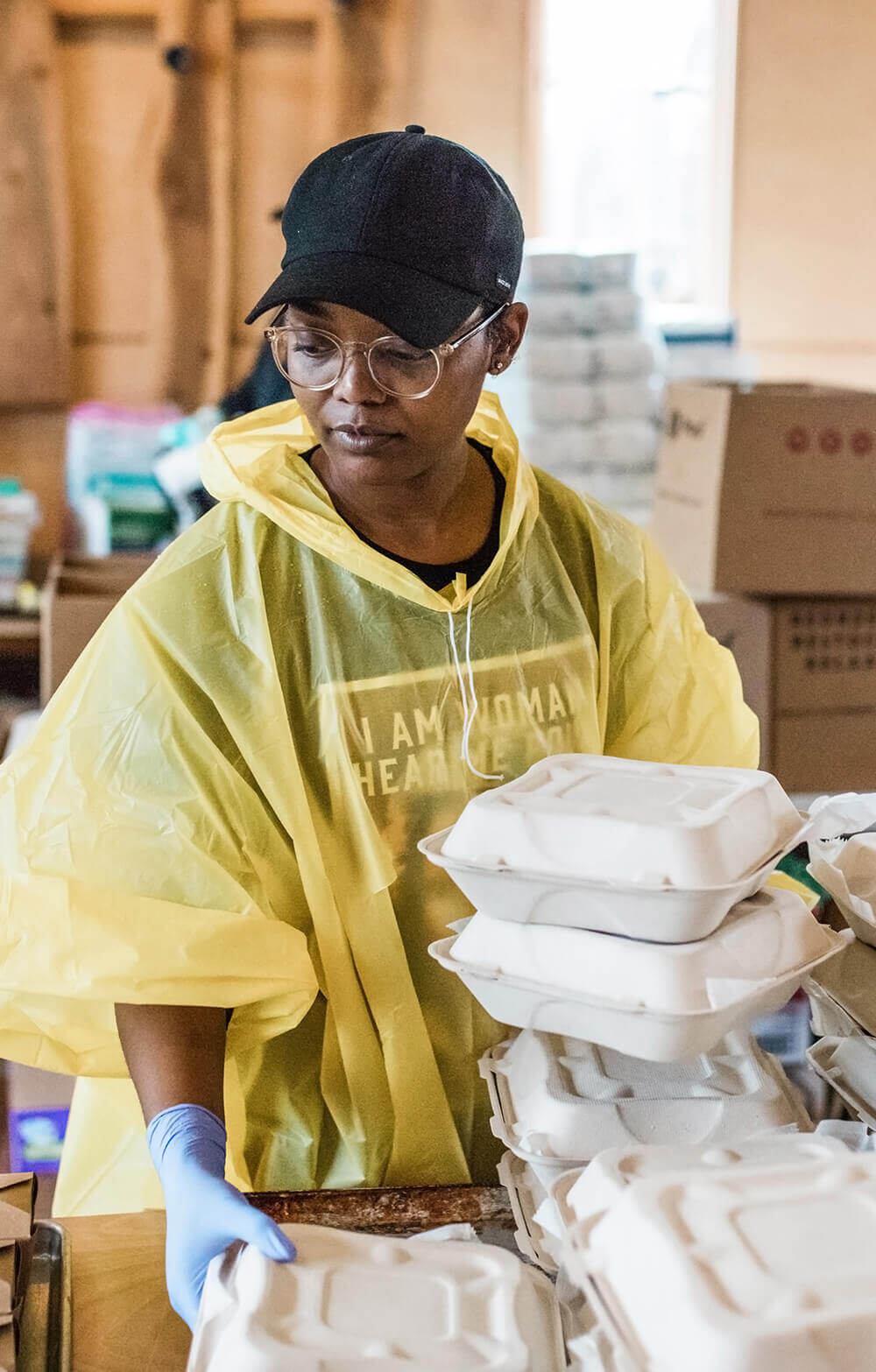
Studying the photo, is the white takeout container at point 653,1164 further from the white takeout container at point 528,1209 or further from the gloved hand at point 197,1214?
the gloved hand at point 197,1214

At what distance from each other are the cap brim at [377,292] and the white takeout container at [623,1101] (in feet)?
2.02

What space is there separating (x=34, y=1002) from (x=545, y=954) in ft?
1.46

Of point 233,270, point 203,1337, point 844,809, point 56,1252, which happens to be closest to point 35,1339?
point 56,1252

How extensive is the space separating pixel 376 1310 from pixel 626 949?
30 cm

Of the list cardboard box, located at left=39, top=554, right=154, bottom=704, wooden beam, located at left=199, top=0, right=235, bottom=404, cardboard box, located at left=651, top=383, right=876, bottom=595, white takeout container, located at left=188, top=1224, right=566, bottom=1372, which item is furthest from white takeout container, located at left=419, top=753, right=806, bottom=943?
wooden beam, located at left=199, top=0, right=235, bottom=404

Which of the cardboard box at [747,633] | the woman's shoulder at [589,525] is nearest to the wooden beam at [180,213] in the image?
the cardboard box at [747,633]

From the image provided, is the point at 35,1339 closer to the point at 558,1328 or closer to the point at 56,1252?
the point at 56,1252

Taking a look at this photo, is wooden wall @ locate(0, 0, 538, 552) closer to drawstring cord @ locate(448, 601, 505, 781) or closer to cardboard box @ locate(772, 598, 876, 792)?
cardboard box @ locate(772, 598, 876, 792)

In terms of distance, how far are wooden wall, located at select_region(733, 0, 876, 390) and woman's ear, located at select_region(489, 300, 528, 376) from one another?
284 cm

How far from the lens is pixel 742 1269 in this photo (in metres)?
0.81

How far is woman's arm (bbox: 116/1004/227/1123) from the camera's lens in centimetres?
117

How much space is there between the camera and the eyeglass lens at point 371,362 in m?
1.24

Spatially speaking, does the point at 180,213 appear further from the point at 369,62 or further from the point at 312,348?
the point at 312,348

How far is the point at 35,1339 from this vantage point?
3.34 ft
